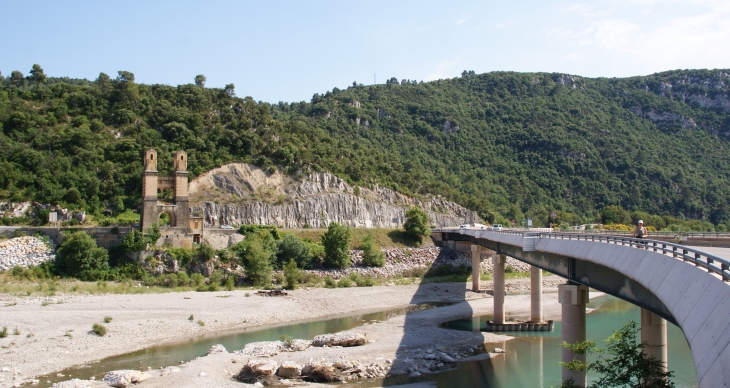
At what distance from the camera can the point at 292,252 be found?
6469cm

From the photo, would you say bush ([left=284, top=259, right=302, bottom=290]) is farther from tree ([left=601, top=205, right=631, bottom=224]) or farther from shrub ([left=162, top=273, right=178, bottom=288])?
tree ([left=601, top=205, right=631, bottom=224])

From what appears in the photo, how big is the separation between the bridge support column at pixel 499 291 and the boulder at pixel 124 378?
25.7 metres

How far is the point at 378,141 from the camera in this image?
535ft

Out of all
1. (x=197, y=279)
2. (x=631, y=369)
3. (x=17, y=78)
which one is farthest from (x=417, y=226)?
(x=17, y=78)

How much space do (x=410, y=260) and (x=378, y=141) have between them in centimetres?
9001

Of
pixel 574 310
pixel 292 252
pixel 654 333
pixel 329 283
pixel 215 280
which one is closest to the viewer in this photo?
pixel 654 333

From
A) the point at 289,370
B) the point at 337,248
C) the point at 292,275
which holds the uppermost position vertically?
the point at 337,248

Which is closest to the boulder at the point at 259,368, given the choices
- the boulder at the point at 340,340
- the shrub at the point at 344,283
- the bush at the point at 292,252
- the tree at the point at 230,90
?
the boulder at the point at 340,340

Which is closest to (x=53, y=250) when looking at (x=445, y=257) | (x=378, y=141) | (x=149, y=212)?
(x=149, y=212)

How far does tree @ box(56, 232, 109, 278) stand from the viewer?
176ft

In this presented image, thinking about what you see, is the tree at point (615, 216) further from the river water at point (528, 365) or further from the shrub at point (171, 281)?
the shrub at point (171, 281)

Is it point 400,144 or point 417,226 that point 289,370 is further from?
point 400,144

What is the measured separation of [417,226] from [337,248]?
17193mm

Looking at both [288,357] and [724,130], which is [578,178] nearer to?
[724,130]
